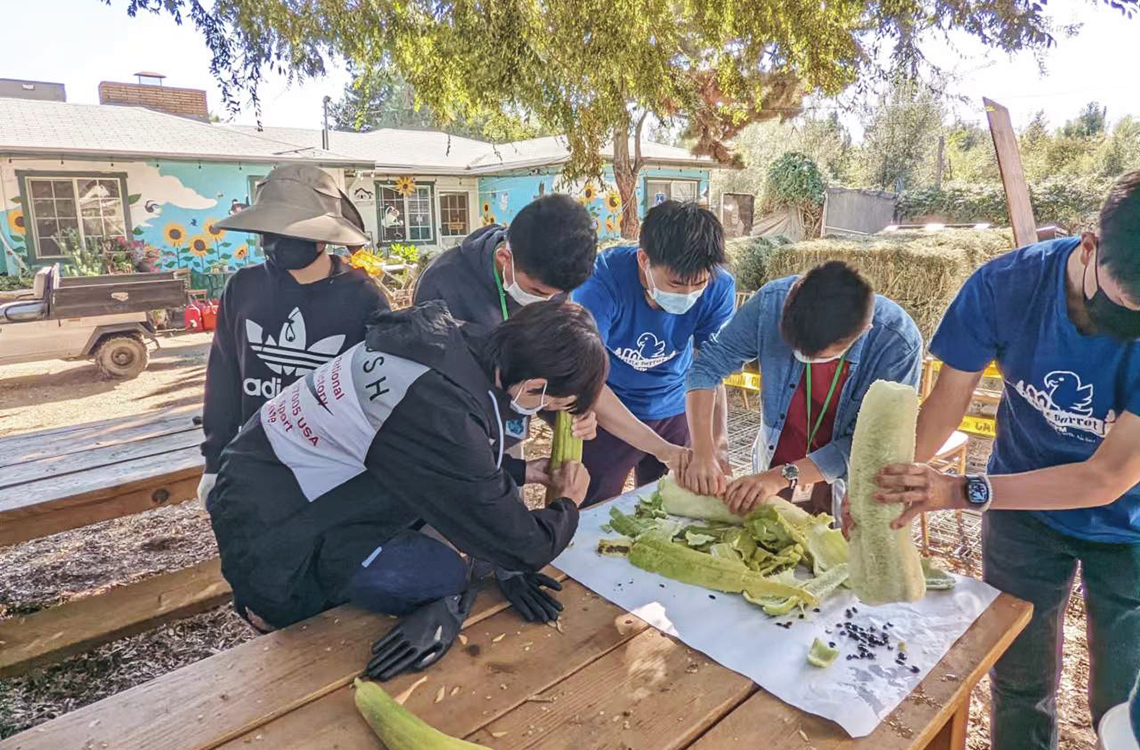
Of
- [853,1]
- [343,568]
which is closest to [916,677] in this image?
[343,568]

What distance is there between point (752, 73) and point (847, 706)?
697 centimetres

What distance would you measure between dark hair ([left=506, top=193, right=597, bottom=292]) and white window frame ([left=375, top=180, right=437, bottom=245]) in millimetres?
16847

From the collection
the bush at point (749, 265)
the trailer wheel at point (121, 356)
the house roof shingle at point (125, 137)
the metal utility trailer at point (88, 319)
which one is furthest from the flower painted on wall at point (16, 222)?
the bush at point (749, 265)

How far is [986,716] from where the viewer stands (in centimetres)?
302

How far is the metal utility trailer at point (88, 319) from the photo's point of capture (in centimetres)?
882

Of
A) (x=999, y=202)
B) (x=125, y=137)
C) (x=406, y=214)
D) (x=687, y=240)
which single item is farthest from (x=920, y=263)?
(x=999, y=202)

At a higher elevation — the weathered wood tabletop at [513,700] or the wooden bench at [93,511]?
the weathered wood tabletop at [513,700]

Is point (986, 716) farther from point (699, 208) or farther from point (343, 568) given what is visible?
point (343, 568)

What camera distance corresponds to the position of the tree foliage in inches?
199

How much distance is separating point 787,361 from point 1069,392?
3.20 ft

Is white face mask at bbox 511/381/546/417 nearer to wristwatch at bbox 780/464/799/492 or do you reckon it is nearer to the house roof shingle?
wristwatch at bbox 780/464/799/492

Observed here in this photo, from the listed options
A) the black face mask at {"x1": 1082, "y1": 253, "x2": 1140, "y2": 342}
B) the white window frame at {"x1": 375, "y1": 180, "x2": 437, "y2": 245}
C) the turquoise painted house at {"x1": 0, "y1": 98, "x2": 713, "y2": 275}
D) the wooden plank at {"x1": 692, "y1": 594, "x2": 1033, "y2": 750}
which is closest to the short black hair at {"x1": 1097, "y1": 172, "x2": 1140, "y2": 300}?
the black face mask at {"x1": 1082, "y1": 253, "x2": 1140, "y2": 342}

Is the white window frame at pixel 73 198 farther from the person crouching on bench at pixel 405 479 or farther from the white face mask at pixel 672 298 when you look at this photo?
the person crouching on bench at pixel 405 479

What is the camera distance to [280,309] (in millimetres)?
2646
